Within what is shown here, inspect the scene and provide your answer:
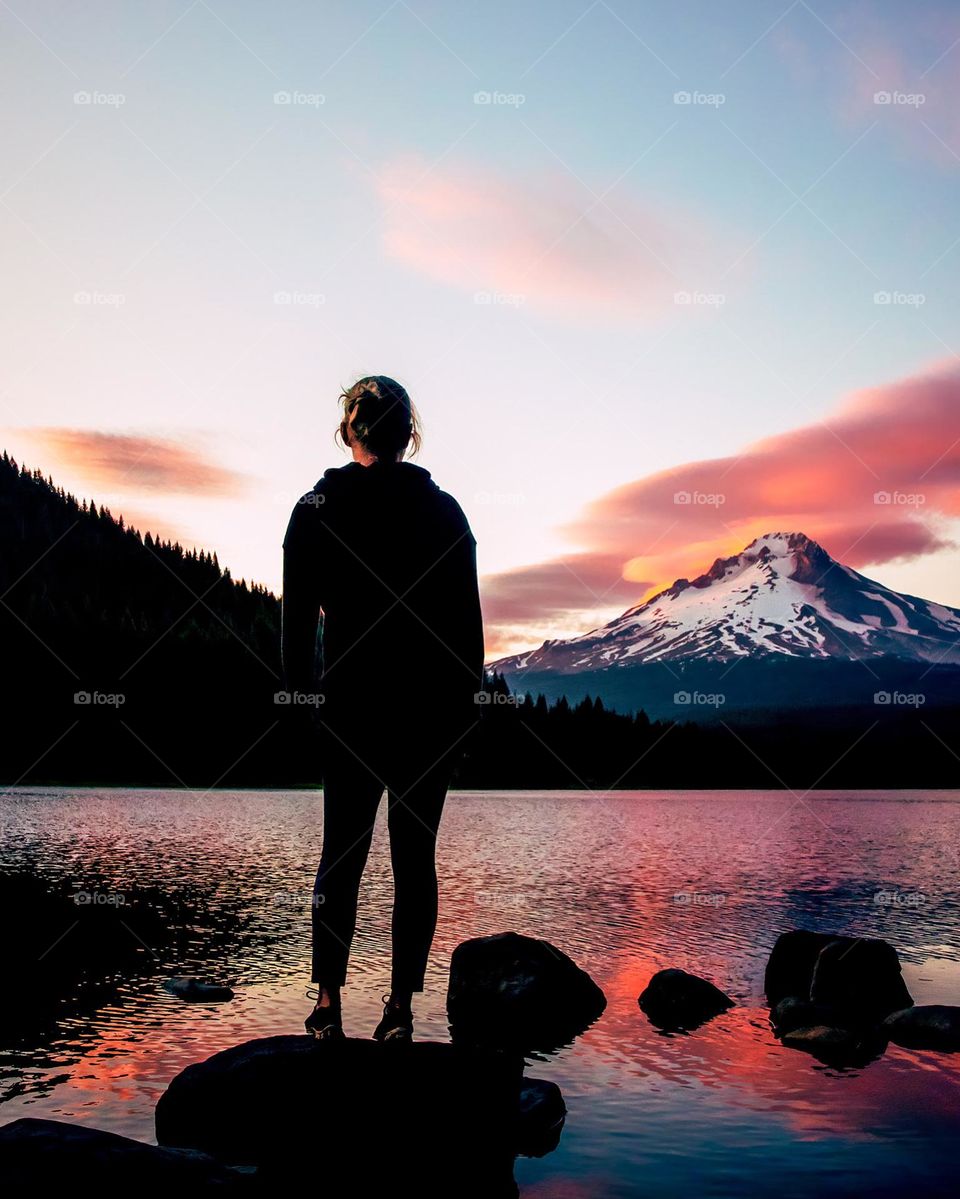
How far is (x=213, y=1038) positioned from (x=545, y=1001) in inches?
125

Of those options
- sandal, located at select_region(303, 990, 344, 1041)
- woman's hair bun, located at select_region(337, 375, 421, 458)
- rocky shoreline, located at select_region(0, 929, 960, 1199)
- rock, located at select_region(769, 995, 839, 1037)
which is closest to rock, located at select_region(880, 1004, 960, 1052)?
rock, located at select_region(769, 995, 839, 1037)

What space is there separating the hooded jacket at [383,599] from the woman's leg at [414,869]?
400 mm

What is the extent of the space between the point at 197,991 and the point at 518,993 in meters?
2.95

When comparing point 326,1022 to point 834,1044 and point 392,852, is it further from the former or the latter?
point 834,1044

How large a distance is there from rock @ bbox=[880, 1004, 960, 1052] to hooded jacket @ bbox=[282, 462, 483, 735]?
Result: 5388 mm

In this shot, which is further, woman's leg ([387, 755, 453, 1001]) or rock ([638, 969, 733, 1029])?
rock ([638, 969, 733, 1029])

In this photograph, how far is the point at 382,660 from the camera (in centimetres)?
682

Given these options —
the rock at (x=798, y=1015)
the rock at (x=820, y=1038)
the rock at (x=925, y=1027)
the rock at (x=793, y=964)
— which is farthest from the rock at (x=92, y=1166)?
the rock at (x=793, y=964)

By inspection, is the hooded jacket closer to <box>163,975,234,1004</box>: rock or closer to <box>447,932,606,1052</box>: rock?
<box>447,932,606,1052</box>: rock

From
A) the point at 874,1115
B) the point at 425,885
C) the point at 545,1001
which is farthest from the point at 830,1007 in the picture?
the point at 425,885

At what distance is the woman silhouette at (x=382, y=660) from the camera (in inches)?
266

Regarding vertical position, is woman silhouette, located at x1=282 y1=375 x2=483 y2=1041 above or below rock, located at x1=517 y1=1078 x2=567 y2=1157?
above

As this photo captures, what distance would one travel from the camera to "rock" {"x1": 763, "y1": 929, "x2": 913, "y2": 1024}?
1100cm

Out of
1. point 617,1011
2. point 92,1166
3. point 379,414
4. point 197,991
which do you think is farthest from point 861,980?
point 92,1166
